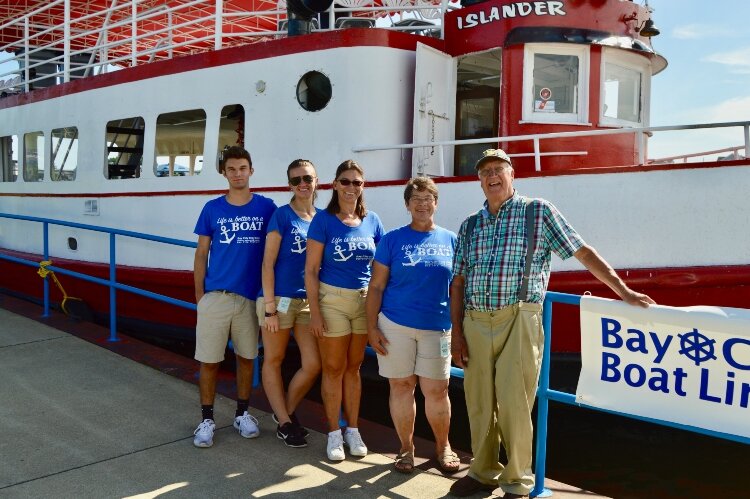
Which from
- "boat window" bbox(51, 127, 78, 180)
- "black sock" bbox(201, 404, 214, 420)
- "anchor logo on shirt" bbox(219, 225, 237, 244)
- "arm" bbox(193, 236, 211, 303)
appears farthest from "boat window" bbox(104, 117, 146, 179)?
"black sock" bbox(201, 404, 214, 420)

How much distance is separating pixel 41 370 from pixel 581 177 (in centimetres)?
430

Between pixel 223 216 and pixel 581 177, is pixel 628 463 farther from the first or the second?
pixel 223 216

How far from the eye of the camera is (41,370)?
5258 mm

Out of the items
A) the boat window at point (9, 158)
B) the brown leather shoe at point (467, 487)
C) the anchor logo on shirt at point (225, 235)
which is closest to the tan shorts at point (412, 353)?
the brown leather shoe at point (467, 487)

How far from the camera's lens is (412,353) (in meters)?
3.59

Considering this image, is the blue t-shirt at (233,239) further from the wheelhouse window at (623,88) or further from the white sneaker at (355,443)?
the wheelhouse window at (623,88)

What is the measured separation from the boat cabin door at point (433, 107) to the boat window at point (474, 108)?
304 millimetres

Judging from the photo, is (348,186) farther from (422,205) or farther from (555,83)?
(555,83)

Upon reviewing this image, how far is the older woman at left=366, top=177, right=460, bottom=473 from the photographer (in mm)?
3531

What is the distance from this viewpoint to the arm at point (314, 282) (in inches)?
145

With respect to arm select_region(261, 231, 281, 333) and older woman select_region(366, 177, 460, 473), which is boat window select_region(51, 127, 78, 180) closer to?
arm select_region(261, 231, 281, 333)

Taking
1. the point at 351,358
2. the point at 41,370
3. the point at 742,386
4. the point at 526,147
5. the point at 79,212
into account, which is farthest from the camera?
the point at 79,212

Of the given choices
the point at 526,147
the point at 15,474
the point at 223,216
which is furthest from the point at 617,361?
the point at 526,147

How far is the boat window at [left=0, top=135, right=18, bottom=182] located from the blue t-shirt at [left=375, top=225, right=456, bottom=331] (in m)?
9.06
